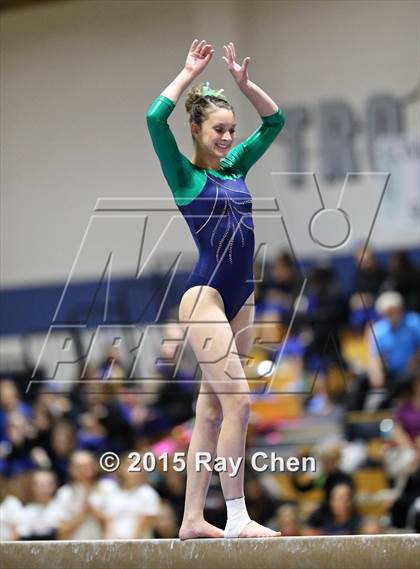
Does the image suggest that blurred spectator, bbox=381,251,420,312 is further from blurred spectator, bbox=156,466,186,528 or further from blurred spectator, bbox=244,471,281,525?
blurred spectator, bbox=156,466,186,528

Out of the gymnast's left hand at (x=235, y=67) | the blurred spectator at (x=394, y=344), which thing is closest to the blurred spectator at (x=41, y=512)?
the blurred spectator at (x=394, y=344)

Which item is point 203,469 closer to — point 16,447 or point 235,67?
point 235,67

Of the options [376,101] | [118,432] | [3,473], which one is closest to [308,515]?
[118,432]

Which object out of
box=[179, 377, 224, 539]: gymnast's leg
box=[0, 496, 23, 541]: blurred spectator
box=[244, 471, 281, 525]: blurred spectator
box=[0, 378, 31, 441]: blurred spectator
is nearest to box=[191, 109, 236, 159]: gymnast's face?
box=[179, 377, 224, 539]: gymnast's leg

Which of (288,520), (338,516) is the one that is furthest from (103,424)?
(338,516)

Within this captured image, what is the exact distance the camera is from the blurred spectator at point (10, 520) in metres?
8.06

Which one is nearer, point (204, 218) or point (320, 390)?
point (204, 218)

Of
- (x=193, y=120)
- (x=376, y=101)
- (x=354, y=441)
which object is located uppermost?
(x=193, y=120)

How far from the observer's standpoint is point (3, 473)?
9.25m

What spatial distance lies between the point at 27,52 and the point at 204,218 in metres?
8.58

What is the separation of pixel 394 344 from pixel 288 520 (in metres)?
1.80

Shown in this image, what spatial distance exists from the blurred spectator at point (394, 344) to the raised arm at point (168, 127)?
4.62 metres

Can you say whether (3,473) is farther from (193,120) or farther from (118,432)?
(193,120)

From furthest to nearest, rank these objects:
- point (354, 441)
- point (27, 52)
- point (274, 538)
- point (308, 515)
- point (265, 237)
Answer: point (27, 52), point (265, 237), point (354, 441), point (308, 515), point (274, 538)
